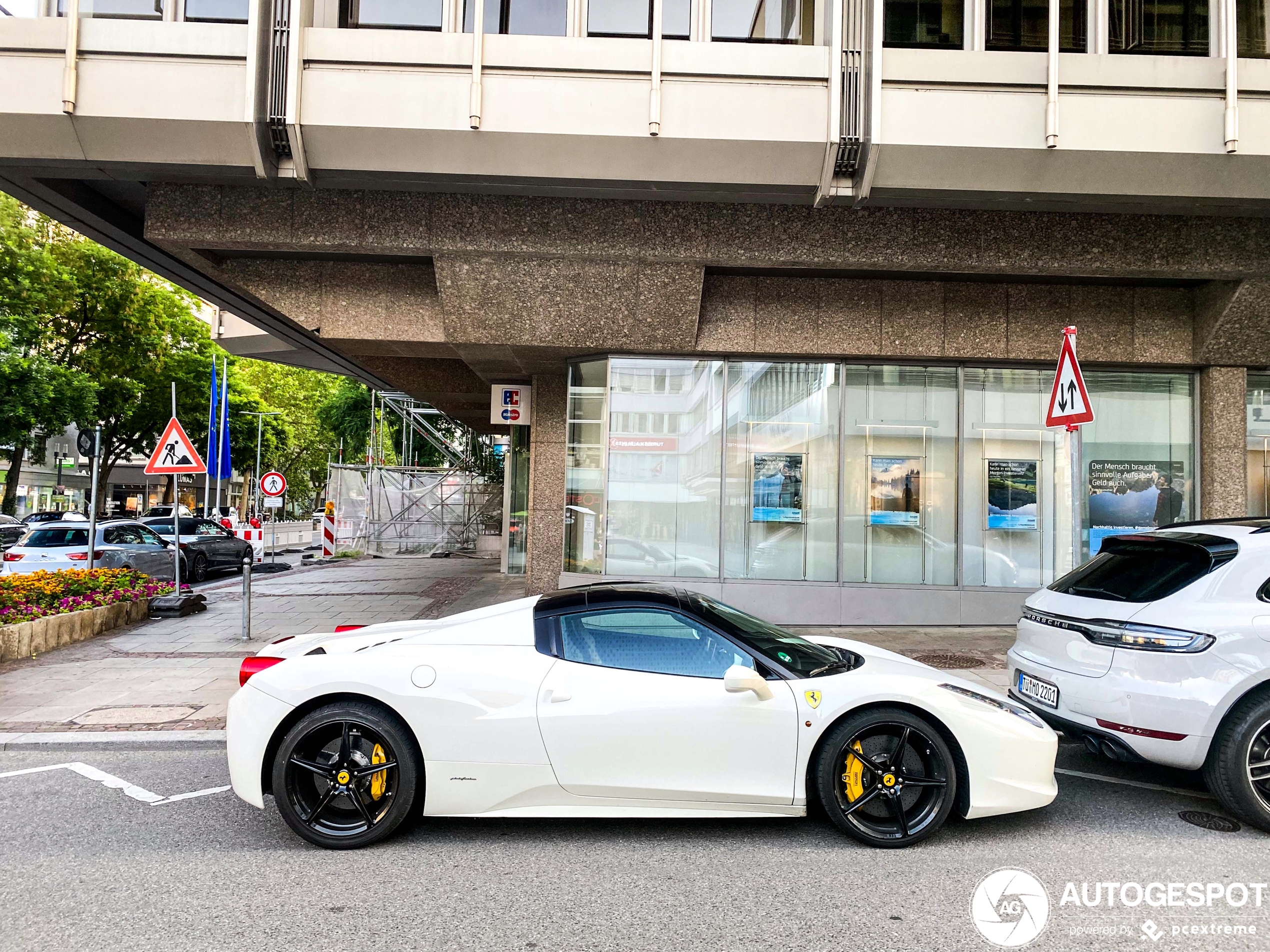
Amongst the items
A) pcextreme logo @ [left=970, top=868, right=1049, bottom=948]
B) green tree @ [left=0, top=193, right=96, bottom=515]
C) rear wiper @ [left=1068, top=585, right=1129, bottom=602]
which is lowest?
pcextreme logo @ [left=970, top=868, right=1049, bottom=948]

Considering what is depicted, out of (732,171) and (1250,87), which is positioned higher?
(1250,87)

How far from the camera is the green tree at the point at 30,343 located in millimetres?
24641

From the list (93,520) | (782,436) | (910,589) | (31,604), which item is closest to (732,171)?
(782,436)

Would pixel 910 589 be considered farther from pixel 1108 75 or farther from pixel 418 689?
pixel 418 689

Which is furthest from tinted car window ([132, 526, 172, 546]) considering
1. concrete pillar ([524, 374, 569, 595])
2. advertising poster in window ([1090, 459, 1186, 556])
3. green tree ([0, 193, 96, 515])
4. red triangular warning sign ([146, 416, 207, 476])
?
advertising poster in window ([1090, 459, 1186, 556])

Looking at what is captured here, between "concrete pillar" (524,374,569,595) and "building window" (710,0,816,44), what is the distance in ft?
17.7

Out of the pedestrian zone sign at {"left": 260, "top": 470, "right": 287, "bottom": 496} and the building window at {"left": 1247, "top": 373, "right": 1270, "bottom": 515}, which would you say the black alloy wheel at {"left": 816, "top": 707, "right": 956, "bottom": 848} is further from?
the pedestrian zone sign at {"left": 260, "top": 470, "right": 287, "bottom": 496}

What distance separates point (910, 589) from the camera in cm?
1097

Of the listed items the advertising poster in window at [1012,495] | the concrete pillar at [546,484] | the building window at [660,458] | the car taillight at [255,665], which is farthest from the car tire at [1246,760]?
the concrete pillar at [546,484]

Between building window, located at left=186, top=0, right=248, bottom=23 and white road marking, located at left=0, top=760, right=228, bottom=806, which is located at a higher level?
building window, located at left=186, top=0, right=248, bottom=23

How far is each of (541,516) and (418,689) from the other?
961 cm

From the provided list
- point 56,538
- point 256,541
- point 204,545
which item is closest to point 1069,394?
point 56,538

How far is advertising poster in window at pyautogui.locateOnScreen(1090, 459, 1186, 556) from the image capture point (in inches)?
442

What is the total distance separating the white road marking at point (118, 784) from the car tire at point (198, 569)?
46.8 feet
